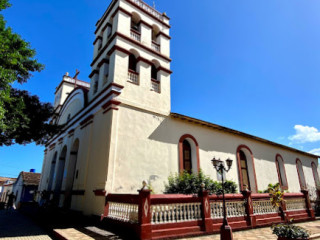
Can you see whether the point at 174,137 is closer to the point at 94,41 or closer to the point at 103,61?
the point at 103,61

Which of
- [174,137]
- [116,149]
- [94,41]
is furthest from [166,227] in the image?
[94,41]

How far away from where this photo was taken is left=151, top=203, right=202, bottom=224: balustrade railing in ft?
21.6

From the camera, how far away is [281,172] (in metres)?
18.9

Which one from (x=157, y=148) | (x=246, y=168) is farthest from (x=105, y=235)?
(x=246, y=168)

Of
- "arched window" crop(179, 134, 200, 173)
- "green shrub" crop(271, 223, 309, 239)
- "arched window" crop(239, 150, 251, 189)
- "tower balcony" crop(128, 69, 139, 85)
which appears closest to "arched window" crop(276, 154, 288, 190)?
"arched window" crop(239, 150, 251, 189)

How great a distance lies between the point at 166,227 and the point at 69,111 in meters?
14.3

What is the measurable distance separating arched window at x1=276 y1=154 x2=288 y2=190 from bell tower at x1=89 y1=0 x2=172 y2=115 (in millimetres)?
13164

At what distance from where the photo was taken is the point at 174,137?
39.9ft

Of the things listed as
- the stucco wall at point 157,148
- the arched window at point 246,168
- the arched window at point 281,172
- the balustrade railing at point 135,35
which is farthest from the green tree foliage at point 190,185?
the arched window at point 281,172

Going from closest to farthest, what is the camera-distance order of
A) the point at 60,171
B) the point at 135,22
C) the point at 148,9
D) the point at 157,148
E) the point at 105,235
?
1. the point at 105,235
2. the point at 157,148
3. the point at 135,22
4. the point at 148,9
5. the point at 60,171

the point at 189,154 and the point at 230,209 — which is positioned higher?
the point at 189,154

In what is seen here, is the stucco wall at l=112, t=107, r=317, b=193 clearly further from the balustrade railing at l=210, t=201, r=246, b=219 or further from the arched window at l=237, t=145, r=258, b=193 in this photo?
the balustrade railing at l=210, t=201, r=246, b=219

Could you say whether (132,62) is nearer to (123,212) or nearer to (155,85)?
(155,85)

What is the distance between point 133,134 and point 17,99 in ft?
21.1
